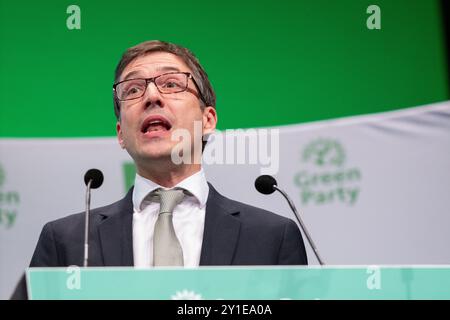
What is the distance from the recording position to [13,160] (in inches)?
88.6

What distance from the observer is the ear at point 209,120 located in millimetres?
2137

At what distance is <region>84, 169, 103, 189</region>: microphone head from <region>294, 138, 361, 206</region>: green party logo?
1.87 ft

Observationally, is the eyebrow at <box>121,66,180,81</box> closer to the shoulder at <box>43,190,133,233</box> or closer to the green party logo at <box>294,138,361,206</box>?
the shoulder at <box>43,190,133,233</box>

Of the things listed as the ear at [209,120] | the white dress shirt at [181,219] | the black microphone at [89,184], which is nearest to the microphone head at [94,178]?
the black microphone at [89,184]

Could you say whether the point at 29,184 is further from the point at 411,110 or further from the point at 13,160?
the point at 411,110

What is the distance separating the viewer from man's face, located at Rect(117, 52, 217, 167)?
204 centimetres

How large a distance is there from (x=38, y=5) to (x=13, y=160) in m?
0.49

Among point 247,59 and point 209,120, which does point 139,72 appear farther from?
point 247,59

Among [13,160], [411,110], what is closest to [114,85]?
[13,160]

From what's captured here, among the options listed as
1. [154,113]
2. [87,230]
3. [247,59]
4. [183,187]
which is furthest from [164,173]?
[247,59]

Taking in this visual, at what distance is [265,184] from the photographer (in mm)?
2131

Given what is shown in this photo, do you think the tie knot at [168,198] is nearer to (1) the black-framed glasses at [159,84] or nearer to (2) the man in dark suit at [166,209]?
(2) the man in dark suit at [166,209]

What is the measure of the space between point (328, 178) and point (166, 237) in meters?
0.54
